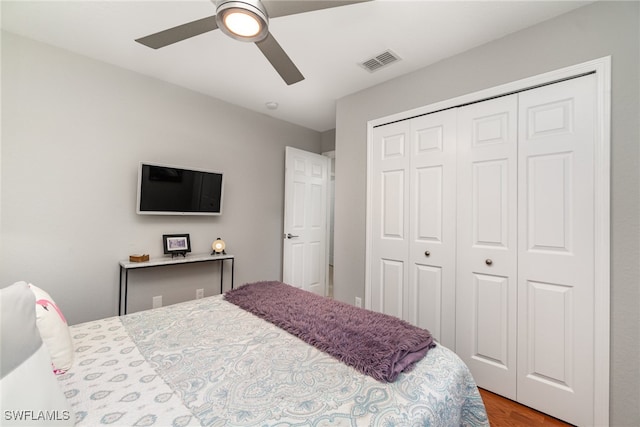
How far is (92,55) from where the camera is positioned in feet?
7.52

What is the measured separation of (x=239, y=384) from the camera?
3.22 ft

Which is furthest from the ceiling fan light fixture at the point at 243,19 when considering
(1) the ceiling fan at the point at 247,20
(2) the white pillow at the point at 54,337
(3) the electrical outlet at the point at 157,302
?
(3) the electrical outlet at the point at 157,302

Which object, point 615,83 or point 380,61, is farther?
point 380,61

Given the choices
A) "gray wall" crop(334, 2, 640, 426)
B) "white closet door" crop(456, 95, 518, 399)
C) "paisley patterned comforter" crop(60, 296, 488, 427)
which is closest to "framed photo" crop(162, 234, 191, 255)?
"paisley patterned comforter" crop(60, 296, 488, 427)

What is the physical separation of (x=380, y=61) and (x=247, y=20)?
1.39 meters

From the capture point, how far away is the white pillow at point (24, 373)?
60cm

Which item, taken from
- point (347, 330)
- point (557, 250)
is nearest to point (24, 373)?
point (347, 330)

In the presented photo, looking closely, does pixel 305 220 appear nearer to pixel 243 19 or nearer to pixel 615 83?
pixel 243 19

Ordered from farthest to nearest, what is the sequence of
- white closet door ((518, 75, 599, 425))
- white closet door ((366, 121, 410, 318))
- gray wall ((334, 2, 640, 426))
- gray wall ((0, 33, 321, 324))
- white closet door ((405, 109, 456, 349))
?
white closet door ((366, 121, 410, 318)) < white closet door ((405, 109, 456, 349)) < gray wall ((0, 33, 321, 324)) < white closet door ((518, 75, 599, 425)) < gray wall ((334, 2, 640, 426))

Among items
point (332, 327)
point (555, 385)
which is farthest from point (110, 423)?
point (555, 385)

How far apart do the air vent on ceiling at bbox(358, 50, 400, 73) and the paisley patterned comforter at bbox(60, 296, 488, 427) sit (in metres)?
2.18

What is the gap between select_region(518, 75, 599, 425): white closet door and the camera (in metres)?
1.64

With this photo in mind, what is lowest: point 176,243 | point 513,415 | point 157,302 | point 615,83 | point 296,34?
point 513,415

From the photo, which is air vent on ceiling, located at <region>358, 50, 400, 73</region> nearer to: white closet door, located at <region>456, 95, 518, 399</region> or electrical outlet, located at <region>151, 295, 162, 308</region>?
white closet door, located at <region>456, 95, 518, 399</region>
